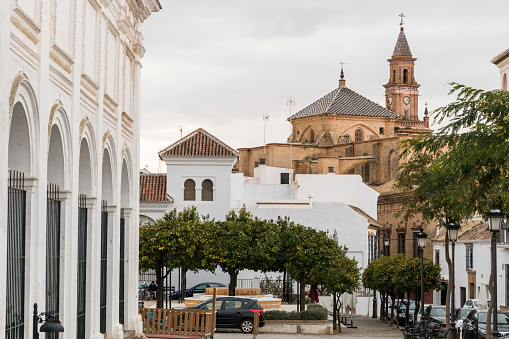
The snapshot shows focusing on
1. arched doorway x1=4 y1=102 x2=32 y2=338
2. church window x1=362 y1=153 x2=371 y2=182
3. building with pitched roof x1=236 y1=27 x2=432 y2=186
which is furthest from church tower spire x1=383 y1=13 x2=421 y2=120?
arched doorway x1=4 y1=102 x2=32 y2=338

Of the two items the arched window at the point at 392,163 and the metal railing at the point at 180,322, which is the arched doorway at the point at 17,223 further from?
the arched window at the point at 392,163

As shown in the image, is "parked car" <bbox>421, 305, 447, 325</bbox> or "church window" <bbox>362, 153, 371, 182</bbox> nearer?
"parked car" <bbox>421, 305, 447, 325</bbox>

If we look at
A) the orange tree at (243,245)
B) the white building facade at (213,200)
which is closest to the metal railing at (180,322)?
the orange tree at (243,245)

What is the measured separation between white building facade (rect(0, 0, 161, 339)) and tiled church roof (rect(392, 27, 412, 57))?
11218 cm

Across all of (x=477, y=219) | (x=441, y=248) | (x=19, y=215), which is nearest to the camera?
(x=19, y=215)

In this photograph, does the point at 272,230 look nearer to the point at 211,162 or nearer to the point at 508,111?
the point at 211,162

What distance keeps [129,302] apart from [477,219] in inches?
1430

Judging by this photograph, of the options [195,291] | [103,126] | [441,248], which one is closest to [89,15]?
[103,126]

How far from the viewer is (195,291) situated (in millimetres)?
50000

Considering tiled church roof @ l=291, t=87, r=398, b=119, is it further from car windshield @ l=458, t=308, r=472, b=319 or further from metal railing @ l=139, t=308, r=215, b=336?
metal railing @ l=139, t=308, r=215, b=336

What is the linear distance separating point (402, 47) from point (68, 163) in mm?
121065

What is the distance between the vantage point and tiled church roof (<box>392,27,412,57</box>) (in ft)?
435

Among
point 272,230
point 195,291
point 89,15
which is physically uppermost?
point 89,15

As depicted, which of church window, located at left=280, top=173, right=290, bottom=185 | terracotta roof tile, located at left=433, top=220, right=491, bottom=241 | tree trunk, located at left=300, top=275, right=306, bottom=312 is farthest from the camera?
church window, located at left=280, top=173, right=290, bottom=185
